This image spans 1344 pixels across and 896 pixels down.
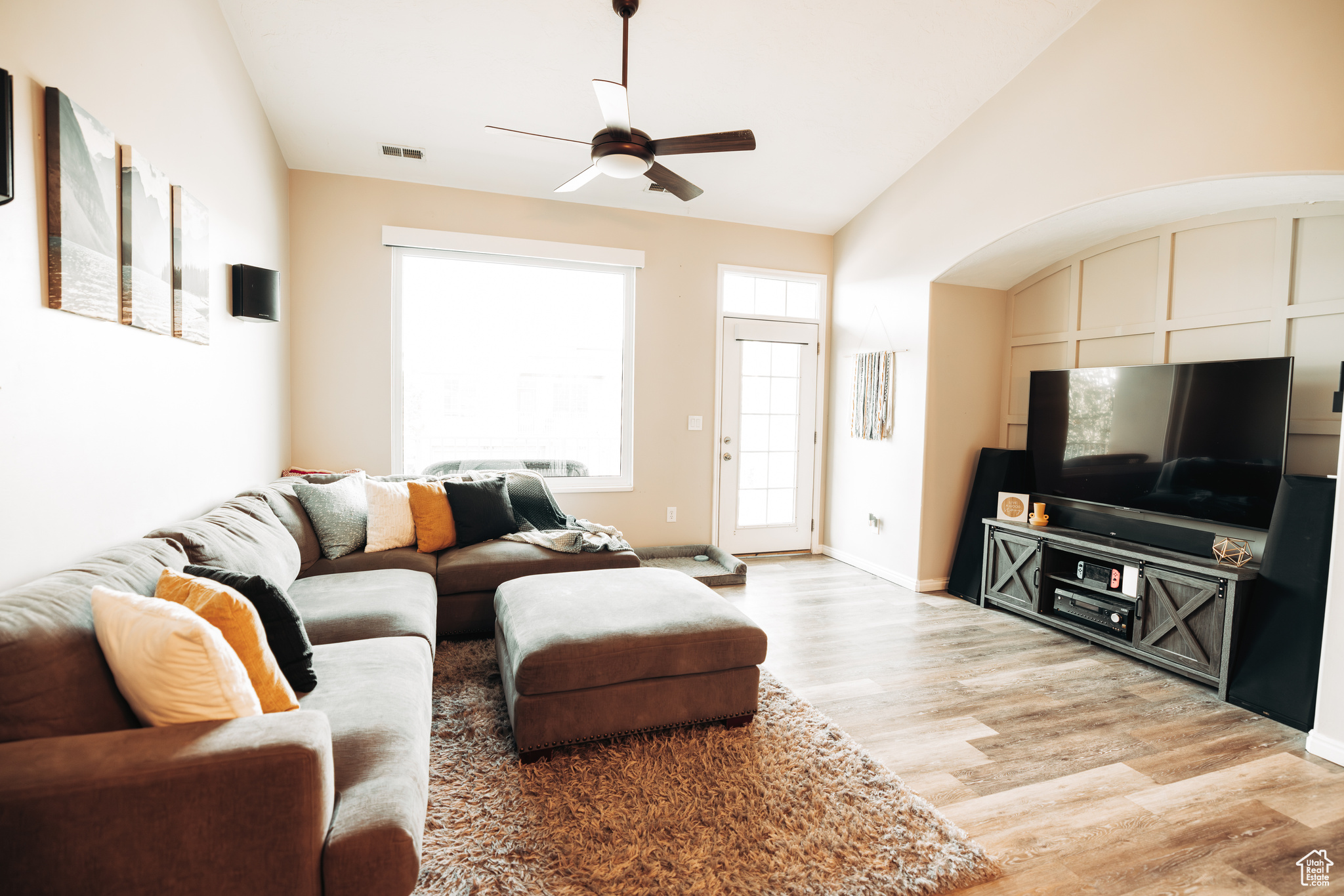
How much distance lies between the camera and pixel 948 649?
10.5ft

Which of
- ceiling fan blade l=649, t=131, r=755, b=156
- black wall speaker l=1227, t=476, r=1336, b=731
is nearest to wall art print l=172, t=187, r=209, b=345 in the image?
ceiling fan blade l=649, t=131, r=755, b=156

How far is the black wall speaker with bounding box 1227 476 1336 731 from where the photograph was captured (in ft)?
8.11

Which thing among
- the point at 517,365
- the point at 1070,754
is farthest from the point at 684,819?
the point at 517,365

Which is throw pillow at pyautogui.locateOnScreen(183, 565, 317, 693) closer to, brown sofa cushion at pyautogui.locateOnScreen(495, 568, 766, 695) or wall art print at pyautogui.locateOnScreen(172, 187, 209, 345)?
brown sofa cushion at pyautogui.locateOnScreen(495, 568, 766, 695)

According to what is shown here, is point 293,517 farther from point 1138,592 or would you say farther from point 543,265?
point 1138,592

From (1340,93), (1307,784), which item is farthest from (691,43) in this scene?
(1307,784)

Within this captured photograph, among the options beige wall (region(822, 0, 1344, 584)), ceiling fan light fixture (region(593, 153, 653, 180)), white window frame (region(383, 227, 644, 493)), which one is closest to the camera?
beige wall (region(822, 0, 1344, 584))

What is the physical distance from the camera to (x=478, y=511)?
346 centimetres

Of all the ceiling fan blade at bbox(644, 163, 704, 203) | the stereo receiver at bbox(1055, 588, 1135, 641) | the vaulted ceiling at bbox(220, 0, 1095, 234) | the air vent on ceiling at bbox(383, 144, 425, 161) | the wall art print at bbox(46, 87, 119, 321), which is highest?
the vaulted ceiling at bbox(220, 0, 1095, 234)

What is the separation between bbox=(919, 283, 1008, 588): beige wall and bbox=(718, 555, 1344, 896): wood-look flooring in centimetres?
78

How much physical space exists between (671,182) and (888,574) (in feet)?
10.2

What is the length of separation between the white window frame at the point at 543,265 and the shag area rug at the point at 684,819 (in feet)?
7.81

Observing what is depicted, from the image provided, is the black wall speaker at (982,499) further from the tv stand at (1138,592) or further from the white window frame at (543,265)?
the white window frame at (543,265)

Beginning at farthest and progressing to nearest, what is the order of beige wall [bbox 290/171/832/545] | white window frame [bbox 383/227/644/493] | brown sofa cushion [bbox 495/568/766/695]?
1. white window frame [bbox 383/227/644/493]
2. beige wall [bbox 290/171/832/545]
3. brown sofa cushion [bbox 495/568/766/695]
